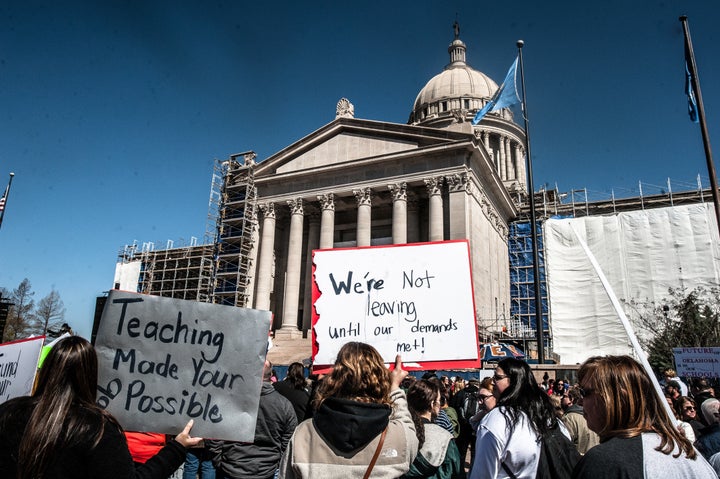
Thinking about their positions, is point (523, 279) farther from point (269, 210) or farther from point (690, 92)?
point (690, 92)

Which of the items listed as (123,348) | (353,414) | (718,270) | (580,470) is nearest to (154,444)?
(123,348)

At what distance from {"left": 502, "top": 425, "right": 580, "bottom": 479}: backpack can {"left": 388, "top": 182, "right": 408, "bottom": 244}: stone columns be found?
2861 centimetres

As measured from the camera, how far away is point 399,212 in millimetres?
32906

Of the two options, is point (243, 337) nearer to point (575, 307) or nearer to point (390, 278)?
point (390, 278)

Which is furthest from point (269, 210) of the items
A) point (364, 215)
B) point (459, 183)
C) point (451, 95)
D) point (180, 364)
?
point (180, 364)

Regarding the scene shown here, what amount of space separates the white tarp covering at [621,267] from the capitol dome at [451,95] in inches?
910

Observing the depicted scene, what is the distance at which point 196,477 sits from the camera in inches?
265

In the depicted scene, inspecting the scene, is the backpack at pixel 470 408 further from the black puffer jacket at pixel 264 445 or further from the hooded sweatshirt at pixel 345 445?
the hooded sweatshirt at pixel 345 445

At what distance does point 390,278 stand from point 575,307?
113 ft

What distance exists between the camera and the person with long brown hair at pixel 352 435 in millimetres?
2830

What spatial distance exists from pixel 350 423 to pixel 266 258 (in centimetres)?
3487

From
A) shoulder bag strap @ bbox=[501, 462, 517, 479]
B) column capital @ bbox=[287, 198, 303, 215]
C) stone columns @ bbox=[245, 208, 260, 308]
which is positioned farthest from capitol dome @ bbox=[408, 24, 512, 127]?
shoulder bag strap @ bbox=[501, 462, 517, 479]

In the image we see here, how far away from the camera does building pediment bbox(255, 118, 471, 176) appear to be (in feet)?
110

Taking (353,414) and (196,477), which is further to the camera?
(196,477)
